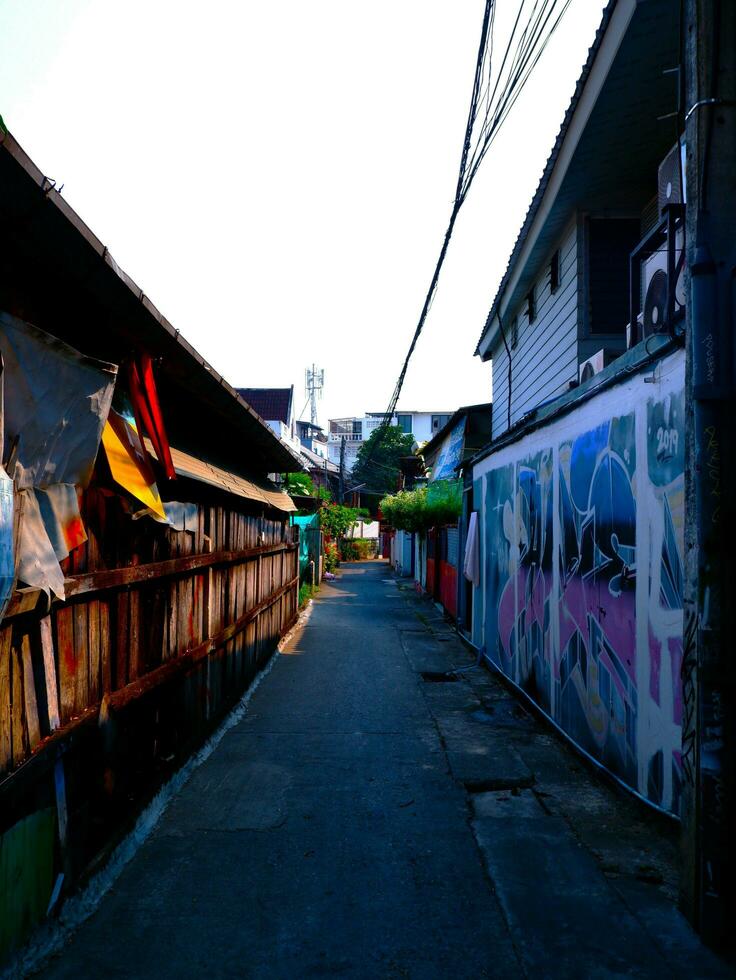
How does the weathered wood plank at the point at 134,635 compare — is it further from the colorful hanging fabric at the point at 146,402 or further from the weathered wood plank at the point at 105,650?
the colorful hanging fabric at the point at 146,402

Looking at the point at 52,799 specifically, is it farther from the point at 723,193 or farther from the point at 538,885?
the point at 723,193

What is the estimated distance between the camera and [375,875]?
365 cm

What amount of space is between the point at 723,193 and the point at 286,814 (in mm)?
4370

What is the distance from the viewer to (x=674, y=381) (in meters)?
3.95

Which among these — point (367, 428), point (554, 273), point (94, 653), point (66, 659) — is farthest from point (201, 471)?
point (367, 428)

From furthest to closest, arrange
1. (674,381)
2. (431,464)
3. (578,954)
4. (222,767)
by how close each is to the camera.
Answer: (431,464) < (222,767) < (674,381) < (578,954)

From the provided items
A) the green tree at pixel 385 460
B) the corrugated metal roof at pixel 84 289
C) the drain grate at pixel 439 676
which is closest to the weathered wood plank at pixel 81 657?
the corrugated metal roof at pixel 84 289

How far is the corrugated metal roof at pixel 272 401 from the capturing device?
36375mm

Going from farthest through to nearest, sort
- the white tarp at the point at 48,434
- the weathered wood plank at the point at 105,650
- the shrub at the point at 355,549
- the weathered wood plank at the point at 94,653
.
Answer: the shrub at the point at 355,549 < the weathered wood plank at the point at 105,650 < the weathered wood plank at the point at 94,653 < the white tarp at the point at 48,434

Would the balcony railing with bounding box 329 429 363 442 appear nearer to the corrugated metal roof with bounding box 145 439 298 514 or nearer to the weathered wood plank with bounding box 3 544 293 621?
the corrugated metal roof with bounding box 145 439 298 514

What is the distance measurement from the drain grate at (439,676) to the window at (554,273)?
554 centimetres

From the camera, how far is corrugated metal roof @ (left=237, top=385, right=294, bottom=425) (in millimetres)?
36375

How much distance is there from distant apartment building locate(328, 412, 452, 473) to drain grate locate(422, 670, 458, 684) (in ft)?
135

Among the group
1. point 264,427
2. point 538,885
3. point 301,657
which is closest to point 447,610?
point 301,657
